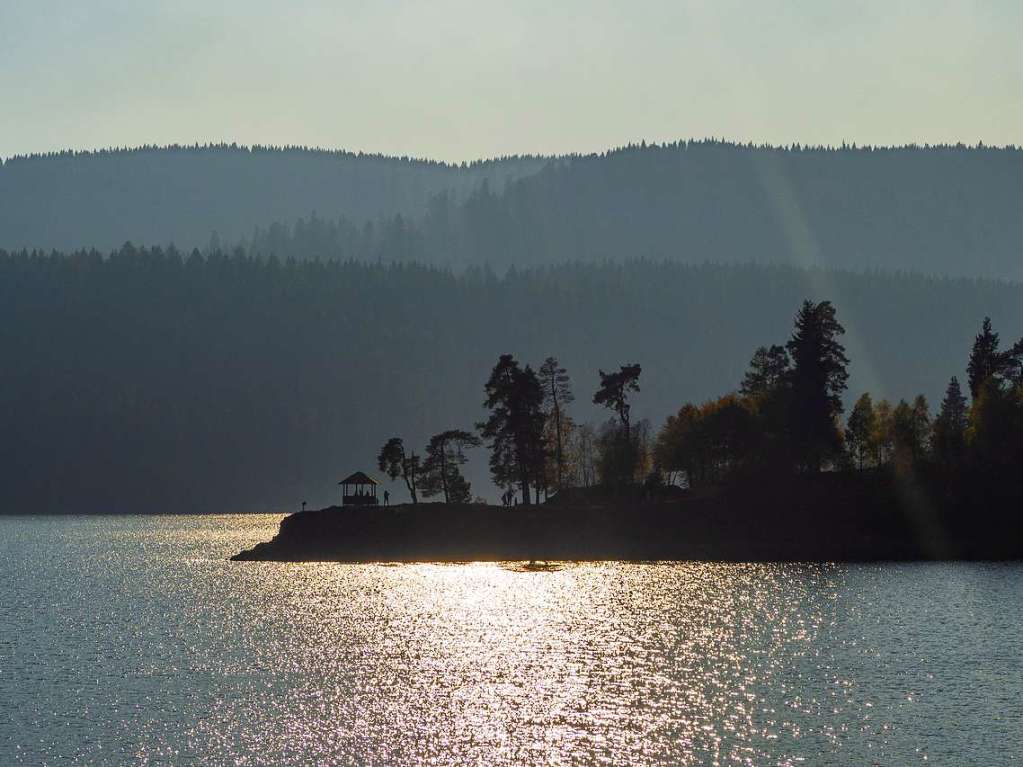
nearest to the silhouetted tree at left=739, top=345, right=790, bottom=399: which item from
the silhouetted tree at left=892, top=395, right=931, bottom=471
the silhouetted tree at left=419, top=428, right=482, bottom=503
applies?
the silhouetted tree at left=892, top=395, right=931, bottom=471

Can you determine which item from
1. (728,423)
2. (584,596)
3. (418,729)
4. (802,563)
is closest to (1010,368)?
(728,423)

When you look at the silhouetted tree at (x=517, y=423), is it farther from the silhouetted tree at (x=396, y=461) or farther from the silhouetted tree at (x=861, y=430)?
the silhouetted tree at (x=861, y=430)

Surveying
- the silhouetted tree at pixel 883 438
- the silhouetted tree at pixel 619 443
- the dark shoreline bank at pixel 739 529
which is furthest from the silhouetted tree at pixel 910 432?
the silhouetted tree at pixel 619 443

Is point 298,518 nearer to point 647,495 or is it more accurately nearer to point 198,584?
point 198,584

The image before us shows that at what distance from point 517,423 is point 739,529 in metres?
30.5

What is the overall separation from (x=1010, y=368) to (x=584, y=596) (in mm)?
Result: 85546

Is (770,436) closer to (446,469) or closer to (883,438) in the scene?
(883,438)

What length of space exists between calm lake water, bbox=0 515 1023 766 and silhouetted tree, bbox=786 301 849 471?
90.1 ft

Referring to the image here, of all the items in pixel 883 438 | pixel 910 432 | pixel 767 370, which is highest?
pixel 767 370

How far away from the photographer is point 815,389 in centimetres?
15025

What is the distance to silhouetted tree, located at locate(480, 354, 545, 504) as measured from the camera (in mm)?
155500

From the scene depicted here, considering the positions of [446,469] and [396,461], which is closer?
[446,469]

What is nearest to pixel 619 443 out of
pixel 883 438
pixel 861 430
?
pixel 861 430

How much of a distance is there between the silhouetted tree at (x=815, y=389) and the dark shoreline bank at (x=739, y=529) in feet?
16.9
